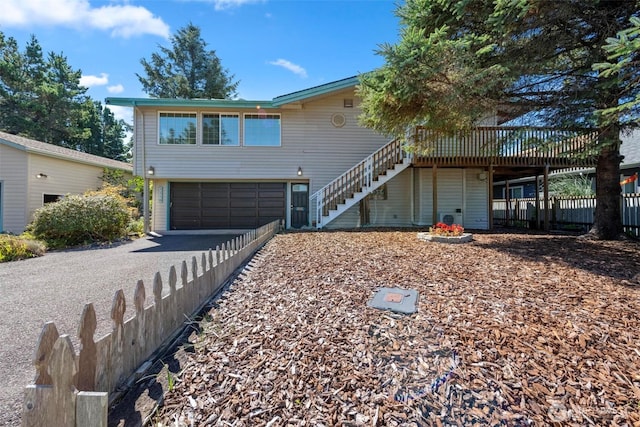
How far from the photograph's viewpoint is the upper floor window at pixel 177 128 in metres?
11.4

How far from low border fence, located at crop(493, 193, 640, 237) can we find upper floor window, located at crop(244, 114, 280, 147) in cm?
1068

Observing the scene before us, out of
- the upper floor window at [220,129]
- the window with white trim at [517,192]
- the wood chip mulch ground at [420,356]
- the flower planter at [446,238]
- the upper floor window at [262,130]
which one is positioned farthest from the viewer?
the window with white trim at [517,192]

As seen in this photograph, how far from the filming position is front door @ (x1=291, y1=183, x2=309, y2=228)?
12000mm

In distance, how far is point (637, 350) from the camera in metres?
2.20

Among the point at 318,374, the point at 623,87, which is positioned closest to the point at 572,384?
the point at 318,374

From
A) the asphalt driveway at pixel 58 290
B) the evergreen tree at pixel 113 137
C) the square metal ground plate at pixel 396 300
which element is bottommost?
the asphalt driveway at pixel 58 290

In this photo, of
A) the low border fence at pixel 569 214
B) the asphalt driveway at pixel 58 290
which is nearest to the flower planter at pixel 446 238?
the low border fence at pixel 569 214

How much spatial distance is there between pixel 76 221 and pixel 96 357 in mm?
9153

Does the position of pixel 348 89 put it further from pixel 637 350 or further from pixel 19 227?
pixel 19 227

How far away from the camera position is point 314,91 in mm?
10992

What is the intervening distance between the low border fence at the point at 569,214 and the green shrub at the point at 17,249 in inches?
618

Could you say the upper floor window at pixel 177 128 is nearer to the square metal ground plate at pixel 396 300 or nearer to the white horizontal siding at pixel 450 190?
the white horizontal siding at pixel 450 190

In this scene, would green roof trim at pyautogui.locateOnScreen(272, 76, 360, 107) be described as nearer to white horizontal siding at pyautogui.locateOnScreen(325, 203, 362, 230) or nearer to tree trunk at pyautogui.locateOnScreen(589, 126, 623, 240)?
white horizontal siding at pyautogui.locateOnScreen(325, 203, 362, 230)

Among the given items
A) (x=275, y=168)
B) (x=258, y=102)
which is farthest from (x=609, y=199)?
(x=258, y=102)
